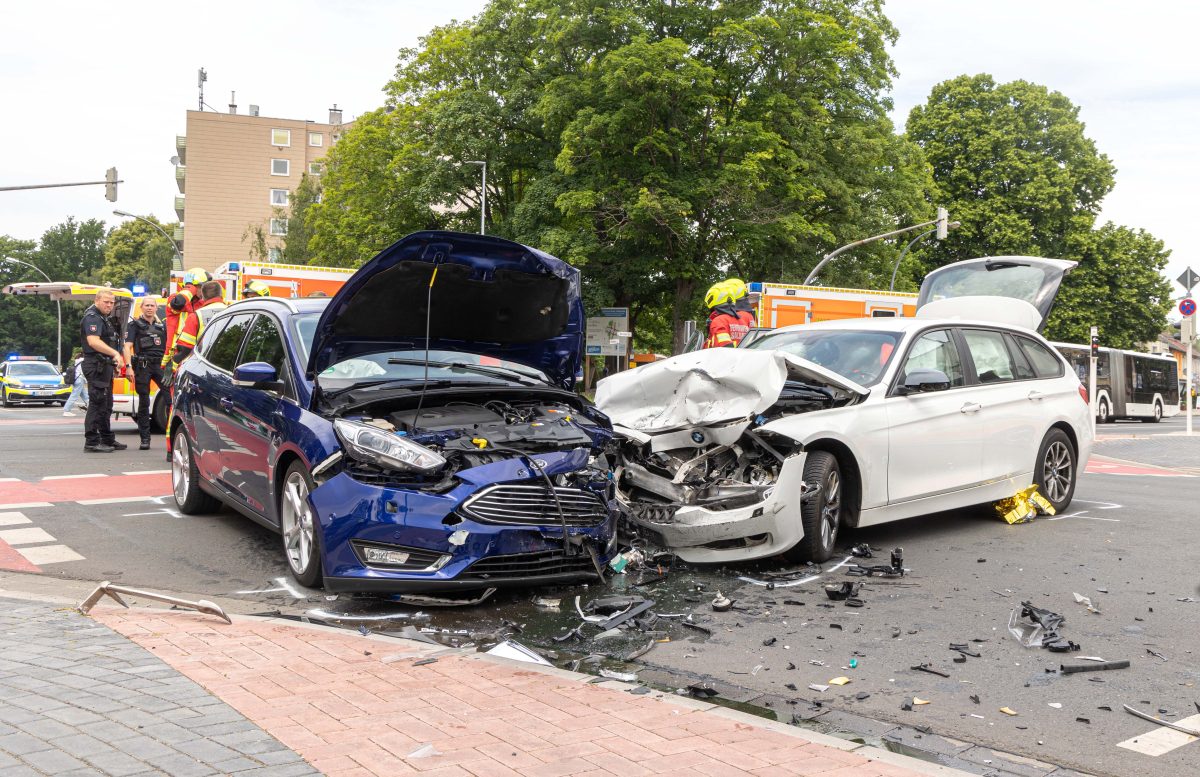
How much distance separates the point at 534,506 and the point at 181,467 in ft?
13.8

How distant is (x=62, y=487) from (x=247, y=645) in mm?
6140

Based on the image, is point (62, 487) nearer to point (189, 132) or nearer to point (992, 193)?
point (992, 193)

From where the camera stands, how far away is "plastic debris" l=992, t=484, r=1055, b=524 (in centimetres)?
854

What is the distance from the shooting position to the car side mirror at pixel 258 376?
634 cm

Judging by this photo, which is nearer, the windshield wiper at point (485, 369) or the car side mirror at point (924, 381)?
the windshield wiper at point (485, 369)

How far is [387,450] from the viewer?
5488mm

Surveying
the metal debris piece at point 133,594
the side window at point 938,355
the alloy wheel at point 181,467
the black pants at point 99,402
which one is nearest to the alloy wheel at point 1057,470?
the side window at point 938,355

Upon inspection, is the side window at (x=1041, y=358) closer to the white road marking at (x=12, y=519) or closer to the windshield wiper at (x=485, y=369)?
the windshield wiper at (x=485, y=369)

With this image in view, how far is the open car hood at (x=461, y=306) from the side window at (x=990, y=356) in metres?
3.35

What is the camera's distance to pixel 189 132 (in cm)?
8081

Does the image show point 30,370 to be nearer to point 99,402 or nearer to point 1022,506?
point 99,402

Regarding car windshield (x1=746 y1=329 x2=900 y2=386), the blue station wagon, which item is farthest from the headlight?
car windshield (x1=746 y1=329 x2=900 y2=386)

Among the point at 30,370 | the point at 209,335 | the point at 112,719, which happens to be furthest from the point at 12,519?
the point at 30,370

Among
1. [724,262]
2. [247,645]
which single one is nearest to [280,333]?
[247,645]
